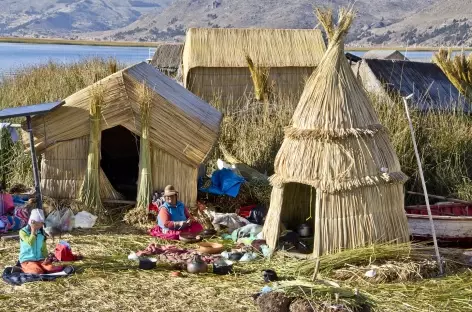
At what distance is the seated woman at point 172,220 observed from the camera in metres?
8.11

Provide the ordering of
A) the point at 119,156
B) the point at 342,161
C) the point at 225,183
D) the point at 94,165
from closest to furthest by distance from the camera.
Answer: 1. the point at 342,161
2. the point at 94,165
3. the point at 225,183
4. the point at 119,156

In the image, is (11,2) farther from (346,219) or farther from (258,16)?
(346,219)

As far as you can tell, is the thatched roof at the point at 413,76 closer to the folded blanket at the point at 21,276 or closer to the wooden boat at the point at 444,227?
the wooden boat at the point at 444,227

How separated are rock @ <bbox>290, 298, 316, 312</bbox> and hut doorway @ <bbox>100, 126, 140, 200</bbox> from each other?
5.59 metres

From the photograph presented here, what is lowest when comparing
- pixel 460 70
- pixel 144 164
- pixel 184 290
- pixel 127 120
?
pixel 184 290

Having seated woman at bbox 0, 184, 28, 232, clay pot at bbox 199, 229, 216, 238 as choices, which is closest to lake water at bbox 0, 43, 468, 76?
clay pot at bbox 199, 229, 216, 238

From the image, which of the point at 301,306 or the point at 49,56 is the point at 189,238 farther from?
the point at 49,56

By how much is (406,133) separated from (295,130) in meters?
3.78

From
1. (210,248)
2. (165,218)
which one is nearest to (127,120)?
(165,218)

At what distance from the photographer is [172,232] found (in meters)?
8.11

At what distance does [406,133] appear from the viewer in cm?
1052

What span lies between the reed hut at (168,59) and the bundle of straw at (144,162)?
18418 millimetres

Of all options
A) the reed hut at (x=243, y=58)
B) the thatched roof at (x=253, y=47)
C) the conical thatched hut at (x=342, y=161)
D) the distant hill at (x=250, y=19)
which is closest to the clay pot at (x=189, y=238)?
the conical thatched hut at (x=342, y=161)

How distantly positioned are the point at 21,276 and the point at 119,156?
483 cm
